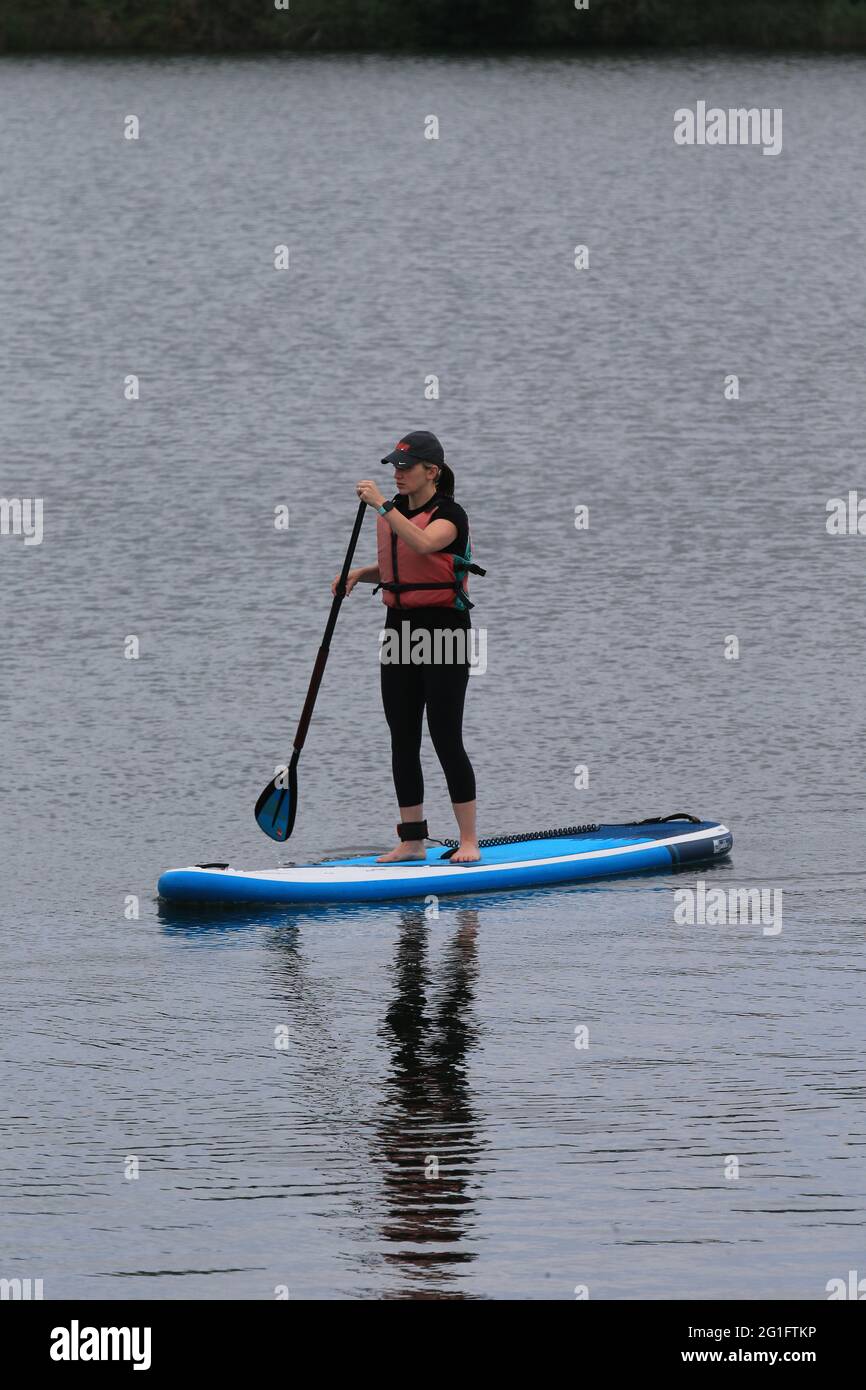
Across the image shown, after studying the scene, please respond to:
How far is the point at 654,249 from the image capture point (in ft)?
94.6

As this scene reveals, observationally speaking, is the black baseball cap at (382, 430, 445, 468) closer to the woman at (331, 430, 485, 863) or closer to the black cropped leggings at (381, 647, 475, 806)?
the woman at (331, 430, 485, 863)

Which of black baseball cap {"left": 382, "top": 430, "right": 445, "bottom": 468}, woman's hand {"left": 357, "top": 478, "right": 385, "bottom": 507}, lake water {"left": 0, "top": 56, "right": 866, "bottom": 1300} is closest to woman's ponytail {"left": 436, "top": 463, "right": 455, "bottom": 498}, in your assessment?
black baseball cap {"left": 382, "top": 430, "right": 445, "bottom": 468}

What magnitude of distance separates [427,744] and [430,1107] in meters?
5.18

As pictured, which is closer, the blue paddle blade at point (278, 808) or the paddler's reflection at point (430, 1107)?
the paddler's reflection at point (430, 1107)

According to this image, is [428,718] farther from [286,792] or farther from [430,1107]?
[430,1107]

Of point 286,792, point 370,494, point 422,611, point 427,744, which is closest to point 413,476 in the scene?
point 370,494

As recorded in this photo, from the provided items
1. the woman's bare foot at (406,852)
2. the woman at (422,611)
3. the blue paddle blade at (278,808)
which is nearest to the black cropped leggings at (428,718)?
the woman at (422,611)

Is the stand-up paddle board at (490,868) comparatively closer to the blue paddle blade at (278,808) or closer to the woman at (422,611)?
the woman at (422,611)

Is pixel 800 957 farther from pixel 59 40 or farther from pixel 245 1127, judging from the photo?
pixel 59 40

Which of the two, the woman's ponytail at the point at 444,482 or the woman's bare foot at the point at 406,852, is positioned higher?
the woman's ponytail at the point at 444,482

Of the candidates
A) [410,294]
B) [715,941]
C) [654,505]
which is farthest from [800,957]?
[410,294]

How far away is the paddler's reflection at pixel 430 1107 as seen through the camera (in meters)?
5.76

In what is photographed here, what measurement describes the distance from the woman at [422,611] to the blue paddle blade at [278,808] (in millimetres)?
454

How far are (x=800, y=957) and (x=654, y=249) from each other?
2158cm
